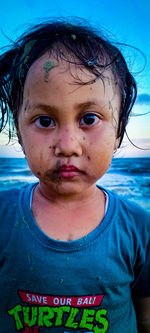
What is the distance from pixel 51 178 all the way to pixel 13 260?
0.50m

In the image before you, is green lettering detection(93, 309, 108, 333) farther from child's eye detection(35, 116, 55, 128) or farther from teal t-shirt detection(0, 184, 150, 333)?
child's eye detection(35, 116, 55, 128)

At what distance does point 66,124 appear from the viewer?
1.16 meters

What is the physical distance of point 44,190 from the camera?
4.80 ft

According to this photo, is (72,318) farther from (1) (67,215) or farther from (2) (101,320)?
(1) (67,215)

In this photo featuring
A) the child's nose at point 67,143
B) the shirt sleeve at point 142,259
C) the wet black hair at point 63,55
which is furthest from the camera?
the shirt sleeve at point 142,259

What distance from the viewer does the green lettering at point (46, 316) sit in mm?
A: 1263

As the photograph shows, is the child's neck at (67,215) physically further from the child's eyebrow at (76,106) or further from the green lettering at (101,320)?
the child's eyebrow at (76,106)

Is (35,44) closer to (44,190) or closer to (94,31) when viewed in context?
(94,31)

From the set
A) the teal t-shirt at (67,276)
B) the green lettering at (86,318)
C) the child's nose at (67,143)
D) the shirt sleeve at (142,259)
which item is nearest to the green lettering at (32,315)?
the teal t-shirt at (67,276)

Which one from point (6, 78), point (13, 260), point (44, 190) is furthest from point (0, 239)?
point (6, 78)

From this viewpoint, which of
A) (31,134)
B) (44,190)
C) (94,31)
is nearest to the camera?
(31,134)

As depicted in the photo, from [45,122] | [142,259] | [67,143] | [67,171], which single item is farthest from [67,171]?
[142,259]

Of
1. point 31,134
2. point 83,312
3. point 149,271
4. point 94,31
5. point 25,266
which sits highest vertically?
point 94,31

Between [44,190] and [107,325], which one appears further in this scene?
[44,190]
